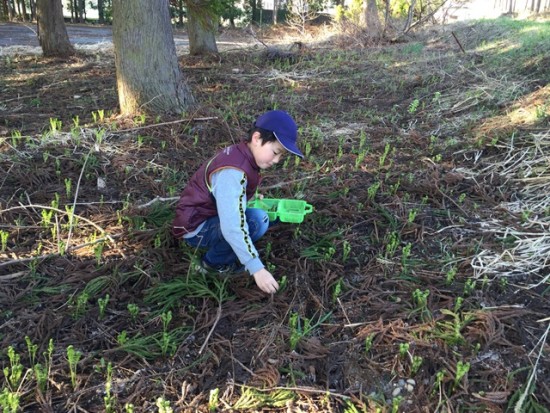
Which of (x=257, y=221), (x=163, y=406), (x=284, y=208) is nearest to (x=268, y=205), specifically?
(x=284, y=208)

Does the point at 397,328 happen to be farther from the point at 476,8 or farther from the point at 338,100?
the point at 476,8

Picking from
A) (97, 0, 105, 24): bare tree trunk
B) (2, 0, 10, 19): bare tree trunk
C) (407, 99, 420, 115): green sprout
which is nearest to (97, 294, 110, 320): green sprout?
(407, 99, 420, 115): green sprout

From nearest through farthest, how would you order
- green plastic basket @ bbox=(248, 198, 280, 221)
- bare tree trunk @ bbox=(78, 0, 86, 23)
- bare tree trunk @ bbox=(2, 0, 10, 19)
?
green plastic basket @ bbox=(248, 198, 280, 221)
bare tree trunk @ bbox=(2, 0, 10, 19)
bare tree trunk @ bbox=(78, 0, 86, 23)

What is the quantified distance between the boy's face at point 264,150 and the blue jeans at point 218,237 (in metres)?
0.37

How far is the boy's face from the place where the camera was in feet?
8.10

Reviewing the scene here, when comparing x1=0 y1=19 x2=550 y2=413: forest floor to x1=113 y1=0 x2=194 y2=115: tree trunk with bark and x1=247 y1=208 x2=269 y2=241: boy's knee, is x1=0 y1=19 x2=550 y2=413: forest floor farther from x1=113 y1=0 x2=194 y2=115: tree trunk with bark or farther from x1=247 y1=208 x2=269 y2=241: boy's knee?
x1=113 y1=0 x2=194 y2=115: tree trunk with bark

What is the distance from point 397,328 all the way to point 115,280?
5.13ft

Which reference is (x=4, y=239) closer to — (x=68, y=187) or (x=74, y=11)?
(x=68, y=187)

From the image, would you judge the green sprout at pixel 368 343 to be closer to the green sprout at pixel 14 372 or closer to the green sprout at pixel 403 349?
the green sprout at pixel 403 349

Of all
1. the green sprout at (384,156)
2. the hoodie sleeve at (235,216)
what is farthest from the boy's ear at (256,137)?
the green sprout at (384,156)

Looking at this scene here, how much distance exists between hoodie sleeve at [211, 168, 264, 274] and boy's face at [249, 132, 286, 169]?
0.45 ft

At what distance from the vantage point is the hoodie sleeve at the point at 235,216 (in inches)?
95.1

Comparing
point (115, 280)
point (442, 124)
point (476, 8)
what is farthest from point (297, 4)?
point (115, 280)

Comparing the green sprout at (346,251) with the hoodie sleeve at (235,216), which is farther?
the green sprout at (346,251)
